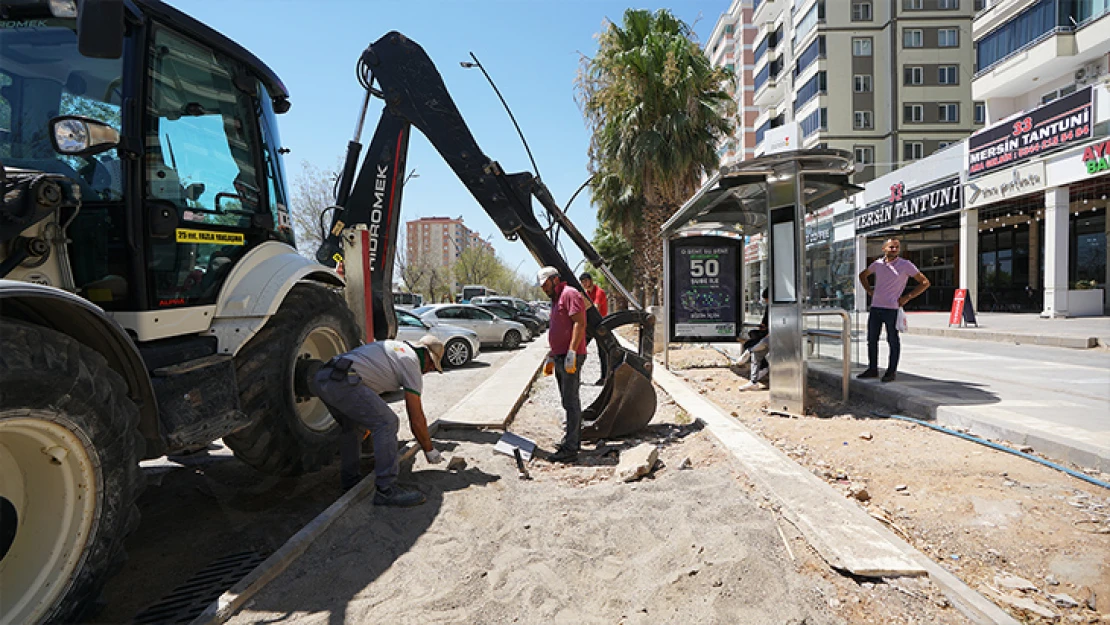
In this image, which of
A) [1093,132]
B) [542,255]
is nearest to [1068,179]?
[1093,132]

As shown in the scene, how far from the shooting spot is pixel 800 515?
12.0ft

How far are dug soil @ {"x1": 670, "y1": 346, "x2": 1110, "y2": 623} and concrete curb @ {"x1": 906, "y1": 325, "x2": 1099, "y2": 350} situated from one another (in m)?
10.6

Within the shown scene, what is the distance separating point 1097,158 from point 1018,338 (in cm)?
791

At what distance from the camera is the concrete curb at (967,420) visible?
15.0ft

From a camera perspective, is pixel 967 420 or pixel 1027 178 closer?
pixel 967 420

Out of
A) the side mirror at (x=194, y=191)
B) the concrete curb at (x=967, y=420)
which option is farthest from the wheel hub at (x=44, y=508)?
the concrete curb at (x=967, y=420)

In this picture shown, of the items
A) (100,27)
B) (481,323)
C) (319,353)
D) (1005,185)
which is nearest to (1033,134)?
(1005,185)

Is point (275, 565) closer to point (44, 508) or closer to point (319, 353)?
point (44, 508)

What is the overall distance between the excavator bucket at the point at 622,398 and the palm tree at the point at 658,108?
1308 centimetres

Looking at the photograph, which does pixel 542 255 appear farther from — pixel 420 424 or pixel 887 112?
pixel 887 112

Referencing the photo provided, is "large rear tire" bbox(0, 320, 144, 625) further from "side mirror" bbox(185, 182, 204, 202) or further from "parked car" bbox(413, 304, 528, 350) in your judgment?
"parked car" bbox(413, 304, 528, 350)

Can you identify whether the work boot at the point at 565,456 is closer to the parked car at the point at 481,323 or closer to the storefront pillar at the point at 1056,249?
the parked car at the point at 481,323

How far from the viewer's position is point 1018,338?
15062mm

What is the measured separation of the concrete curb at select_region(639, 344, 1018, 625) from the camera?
276 centimetres
